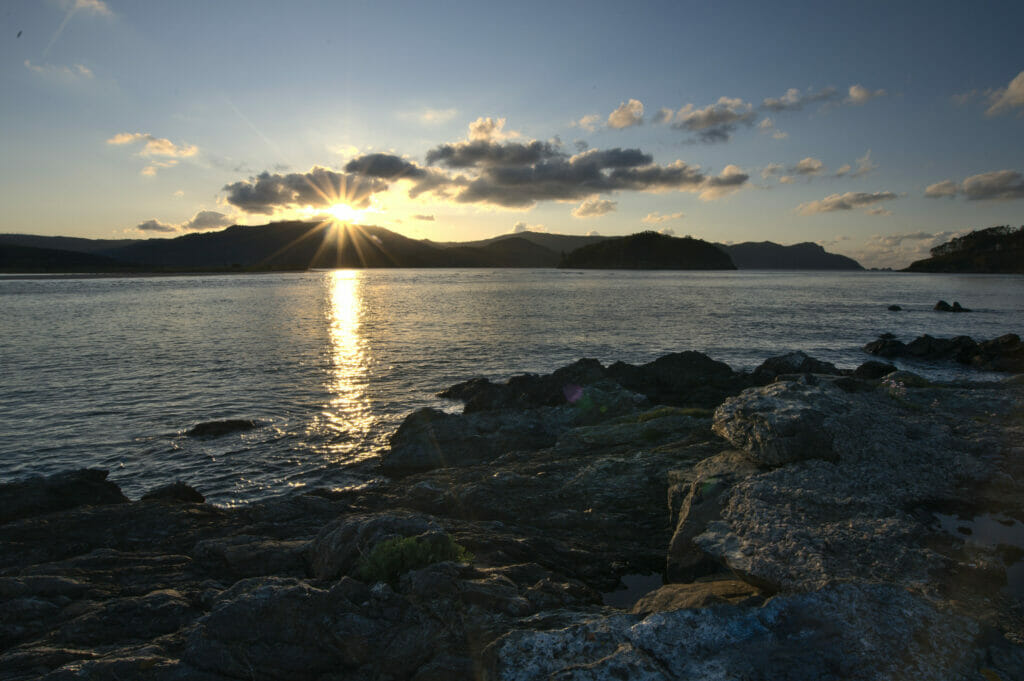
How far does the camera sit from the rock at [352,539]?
26.7 feet

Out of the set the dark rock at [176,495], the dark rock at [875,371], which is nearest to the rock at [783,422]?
the dark rock at [176,495]

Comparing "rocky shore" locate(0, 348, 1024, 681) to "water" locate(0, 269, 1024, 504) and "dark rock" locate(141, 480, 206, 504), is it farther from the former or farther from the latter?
"water" locate(0, 269, 1024, 504)

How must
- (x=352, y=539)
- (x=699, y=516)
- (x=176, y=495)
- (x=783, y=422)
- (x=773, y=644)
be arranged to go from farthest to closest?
(x=176, y=495), (x=783, y=422), (x=699, y=516), (x=352, y=539), (x=773, y=644)

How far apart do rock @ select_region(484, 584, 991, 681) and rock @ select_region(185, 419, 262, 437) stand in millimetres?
19345

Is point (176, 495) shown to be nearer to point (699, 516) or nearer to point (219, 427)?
point (219, 427)

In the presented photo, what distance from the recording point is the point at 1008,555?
23.6ft

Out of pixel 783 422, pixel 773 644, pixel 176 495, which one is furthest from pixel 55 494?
pixel 783 422

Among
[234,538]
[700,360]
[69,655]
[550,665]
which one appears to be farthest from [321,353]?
[550,665]

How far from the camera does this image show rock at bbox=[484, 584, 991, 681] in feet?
16.3

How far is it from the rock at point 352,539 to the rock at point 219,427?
14.6 meters

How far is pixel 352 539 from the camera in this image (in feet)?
27.4

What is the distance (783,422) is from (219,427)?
20.6m

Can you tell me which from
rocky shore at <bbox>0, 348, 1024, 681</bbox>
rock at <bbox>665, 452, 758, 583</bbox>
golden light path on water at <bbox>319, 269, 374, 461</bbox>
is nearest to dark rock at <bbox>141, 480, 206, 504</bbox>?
rocky shore at <bbox>0, 348, 1024, 681</bbox>

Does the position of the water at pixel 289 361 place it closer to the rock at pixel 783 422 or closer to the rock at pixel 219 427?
the rock at pixel 219 427
